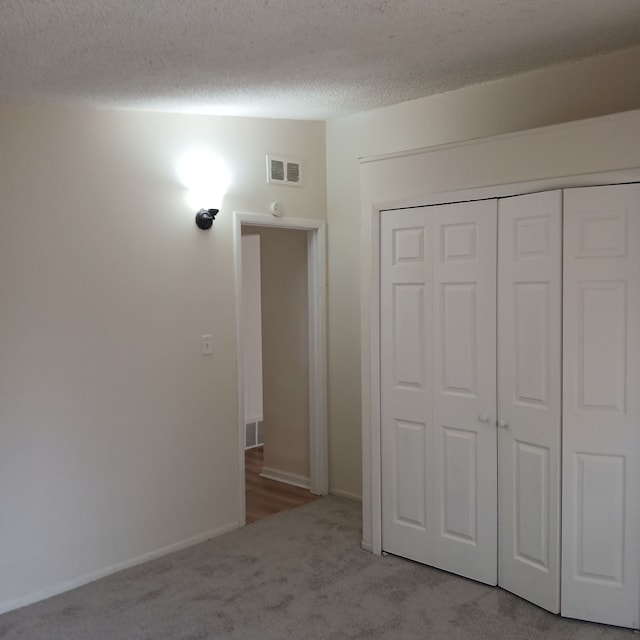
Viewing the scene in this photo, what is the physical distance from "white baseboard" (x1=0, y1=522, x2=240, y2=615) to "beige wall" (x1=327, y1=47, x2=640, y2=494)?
109 cm

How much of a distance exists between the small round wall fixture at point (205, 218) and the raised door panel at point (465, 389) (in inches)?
52.1

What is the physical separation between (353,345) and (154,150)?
6.01 feet

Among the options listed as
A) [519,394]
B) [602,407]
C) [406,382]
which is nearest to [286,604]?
[406,382]

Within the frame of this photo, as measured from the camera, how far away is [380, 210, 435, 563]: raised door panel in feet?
11.5

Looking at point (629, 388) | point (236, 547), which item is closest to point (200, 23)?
point (629, 388)

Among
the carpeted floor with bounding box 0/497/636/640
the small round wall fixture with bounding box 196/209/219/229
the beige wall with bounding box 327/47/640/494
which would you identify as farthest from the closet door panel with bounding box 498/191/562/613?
the small round wall fixture with bounding box 196/209/219/229

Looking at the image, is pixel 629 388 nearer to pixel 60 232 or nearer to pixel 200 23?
pixel 200 23

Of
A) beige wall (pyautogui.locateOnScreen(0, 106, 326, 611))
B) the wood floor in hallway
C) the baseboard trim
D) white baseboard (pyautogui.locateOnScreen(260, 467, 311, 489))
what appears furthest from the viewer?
white baseboard (pyautogui.locateOnScreen(260, 467, 311, 489))

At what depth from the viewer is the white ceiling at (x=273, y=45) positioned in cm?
226

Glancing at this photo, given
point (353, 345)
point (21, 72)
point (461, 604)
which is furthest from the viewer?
point (353, 345)

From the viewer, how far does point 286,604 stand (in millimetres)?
3189

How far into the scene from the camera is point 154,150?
3730 mm

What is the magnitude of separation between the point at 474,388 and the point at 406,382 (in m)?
0.40

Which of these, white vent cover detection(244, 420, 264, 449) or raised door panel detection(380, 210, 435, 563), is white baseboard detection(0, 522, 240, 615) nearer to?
raised door panel detection(380, 210, 435, 563)
